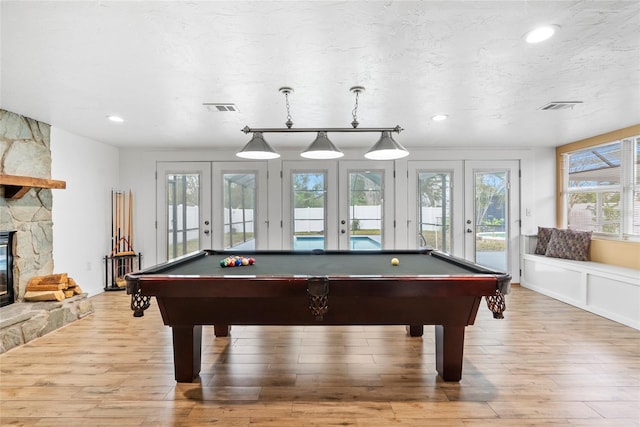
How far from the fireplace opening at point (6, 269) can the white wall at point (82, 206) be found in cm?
60

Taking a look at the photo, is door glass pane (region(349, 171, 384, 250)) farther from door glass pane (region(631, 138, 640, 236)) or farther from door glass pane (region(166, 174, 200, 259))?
door glass pane (region(631, 138, 640, 236))

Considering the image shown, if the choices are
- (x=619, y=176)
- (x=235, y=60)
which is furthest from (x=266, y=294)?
(x=619, y=176)

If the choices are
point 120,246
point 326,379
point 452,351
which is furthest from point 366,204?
point 120,246

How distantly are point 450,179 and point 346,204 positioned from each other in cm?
175

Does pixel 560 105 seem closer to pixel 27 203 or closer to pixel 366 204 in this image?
pixel 366 204

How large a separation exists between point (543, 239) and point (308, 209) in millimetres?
3667

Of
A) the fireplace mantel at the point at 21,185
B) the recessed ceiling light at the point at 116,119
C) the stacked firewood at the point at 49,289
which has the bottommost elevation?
the stacked firewood at the point at 49,289

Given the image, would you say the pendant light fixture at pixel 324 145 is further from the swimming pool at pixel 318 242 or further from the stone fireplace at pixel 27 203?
the swimming pool at pixel 318 242

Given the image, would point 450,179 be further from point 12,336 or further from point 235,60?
point 12,336

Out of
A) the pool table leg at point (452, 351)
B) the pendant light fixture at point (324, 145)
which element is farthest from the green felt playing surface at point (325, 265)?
the pendant light fixture at point (324, 145)

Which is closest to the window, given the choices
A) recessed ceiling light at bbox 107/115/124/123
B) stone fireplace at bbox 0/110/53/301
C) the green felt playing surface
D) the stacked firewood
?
the green felt playing surface

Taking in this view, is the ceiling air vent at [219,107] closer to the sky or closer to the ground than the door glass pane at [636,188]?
closer to the sky

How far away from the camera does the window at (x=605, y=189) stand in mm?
4125

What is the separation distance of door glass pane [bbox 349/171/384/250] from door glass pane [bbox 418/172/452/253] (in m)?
0.67
